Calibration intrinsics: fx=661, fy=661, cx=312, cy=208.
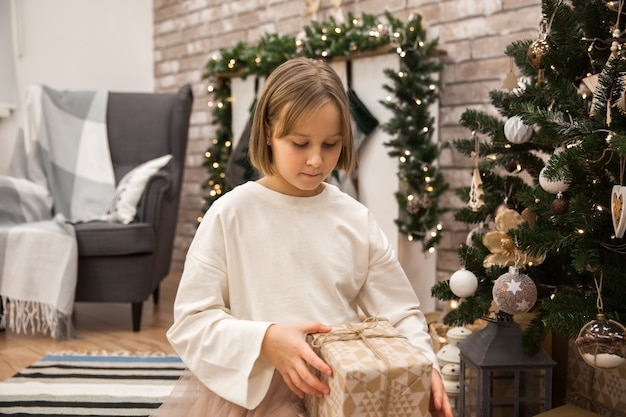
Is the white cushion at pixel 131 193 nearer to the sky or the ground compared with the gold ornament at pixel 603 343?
nearer to the sky

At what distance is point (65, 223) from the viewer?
2.75 meters

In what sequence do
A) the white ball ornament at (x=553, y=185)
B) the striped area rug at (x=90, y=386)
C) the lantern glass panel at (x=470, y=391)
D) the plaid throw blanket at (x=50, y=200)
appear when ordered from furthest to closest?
the plaid throw blanket at (x=50, y=200)
the striped area rug at (x=90, y=386)
the lantern glass panel at (x=470, y=391)
the white ball ornament at (x=553, y=185)

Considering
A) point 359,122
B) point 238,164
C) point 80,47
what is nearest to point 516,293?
point 359,122

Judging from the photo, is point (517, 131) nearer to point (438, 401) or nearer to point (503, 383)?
point (503, 383)

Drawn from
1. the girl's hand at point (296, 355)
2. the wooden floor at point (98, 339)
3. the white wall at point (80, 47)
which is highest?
the white wall at point (80, 47)

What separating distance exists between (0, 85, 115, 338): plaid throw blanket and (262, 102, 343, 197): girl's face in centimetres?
184

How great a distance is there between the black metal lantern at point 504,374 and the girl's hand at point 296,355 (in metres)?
0.68

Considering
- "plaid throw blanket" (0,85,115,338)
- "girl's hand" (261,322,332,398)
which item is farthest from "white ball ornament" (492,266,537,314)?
"plaid throw blanket" (0,85,115,338)

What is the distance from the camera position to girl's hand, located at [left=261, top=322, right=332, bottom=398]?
93 centimetres

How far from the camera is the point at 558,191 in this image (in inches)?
54.4

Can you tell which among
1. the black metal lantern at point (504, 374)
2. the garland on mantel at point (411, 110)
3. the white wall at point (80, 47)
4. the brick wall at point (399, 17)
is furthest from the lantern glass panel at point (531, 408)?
the white wall at point (80, 47)

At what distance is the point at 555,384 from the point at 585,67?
2.71 feet

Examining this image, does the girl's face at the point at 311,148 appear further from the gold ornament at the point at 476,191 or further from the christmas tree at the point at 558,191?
the gold ornament at the point at 476,191

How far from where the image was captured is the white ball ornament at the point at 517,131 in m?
1.55
